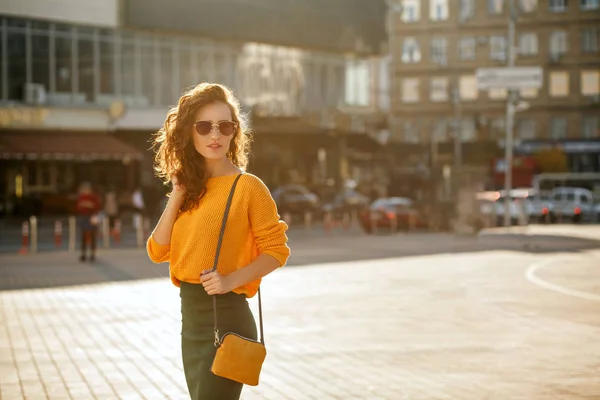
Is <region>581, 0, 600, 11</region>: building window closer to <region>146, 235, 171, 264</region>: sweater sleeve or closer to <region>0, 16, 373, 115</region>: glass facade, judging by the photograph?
<region>0, 16, 373, 115</region>: glass facade

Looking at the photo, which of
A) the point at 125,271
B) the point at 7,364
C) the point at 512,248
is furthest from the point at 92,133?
the point at 7,364

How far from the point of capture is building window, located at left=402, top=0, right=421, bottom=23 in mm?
88438

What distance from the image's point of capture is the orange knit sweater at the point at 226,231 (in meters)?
4.56

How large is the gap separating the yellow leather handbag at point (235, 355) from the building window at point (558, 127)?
8219 cm

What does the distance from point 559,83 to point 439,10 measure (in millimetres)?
11077

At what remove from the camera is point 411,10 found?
88.8 metres

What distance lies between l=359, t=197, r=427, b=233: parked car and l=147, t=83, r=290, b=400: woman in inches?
1315

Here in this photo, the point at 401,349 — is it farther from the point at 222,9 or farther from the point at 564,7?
the point at 564,7

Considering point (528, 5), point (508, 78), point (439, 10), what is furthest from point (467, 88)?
point (508, 78)

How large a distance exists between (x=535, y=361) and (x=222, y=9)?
45042 mm

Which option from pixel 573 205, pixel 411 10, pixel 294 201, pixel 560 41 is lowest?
pixel 573 205

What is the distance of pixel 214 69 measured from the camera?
53.9 meters

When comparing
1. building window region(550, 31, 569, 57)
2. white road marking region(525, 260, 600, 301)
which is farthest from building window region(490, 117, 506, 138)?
white road marking region(525, 260, 600, 301)

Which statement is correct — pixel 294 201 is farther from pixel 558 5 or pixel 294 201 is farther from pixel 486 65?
pixel 558 5
